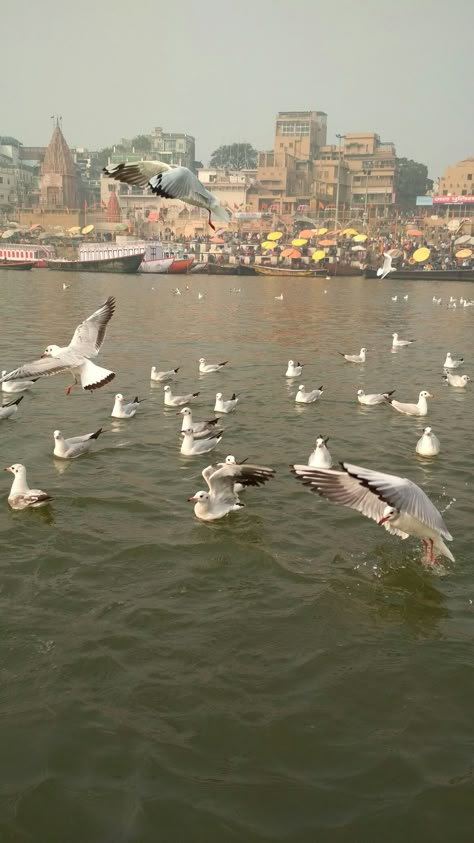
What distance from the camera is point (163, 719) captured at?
4547mm

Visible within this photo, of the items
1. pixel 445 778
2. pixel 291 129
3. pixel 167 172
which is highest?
pixel 291 129

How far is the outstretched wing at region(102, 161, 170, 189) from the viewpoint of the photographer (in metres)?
6.21

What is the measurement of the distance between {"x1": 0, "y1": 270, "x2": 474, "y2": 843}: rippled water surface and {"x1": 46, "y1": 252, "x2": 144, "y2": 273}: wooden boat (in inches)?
2293

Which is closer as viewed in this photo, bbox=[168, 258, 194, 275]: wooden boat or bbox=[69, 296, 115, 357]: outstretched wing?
bbox=[69, 296, 115, 357]: outstretched wing

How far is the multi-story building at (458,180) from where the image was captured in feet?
312

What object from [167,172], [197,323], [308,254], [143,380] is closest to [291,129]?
[308,254]

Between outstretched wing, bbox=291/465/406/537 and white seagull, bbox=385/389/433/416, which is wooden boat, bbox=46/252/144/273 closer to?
white seagull, bbox=385/389/433/416

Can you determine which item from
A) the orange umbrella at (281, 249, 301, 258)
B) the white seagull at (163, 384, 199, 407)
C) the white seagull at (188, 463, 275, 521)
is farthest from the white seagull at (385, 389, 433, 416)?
the orange umbrella at (281, 249, 301, 258)

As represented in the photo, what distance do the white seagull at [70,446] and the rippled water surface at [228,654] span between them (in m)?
0.18

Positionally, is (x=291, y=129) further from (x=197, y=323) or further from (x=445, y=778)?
(x=445, y=778)

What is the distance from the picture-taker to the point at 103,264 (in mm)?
68250

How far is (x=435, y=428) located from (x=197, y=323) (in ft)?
54.6

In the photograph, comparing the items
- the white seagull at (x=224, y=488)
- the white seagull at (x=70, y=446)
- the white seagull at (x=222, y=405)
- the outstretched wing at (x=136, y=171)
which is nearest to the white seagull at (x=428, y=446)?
the white seagull at (x=224, y=488)

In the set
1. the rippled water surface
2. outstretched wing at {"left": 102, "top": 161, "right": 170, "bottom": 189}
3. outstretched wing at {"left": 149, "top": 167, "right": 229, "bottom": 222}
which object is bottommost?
the rippled water surface
